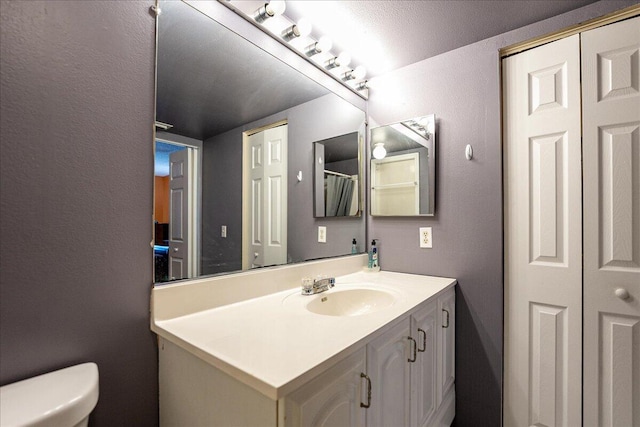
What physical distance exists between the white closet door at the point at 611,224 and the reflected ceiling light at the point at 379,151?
3.21ft

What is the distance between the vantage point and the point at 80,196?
0.80m

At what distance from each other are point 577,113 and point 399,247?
1.08 metres

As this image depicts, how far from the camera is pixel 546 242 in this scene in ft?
4.58

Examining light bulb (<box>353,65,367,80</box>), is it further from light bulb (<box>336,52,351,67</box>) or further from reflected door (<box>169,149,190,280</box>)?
reflected door (<box>169,149,190,280</box>)

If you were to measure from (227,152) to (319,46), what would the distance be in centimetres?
78

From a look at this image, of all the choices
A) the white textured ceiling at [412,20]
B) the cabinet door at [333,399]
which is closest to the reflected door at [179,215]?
the cabinet door at [333,399]

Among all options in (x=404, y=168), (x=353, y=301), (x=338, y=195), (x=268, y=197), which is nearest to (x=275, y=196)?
(x=268, y=197)

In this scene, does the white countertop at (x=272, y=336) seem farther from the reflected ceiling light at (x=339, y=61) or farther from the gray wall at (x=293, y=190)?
the reflected ceiling light at (x=339, y=61)

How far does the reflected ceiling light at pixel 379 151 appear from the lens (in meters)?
1.88

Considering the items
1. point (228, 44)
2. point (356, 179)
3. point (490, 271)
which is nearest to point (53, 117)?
point (228, 44)

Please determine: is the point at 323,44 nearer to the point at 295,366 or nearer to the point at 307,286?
the point at 307,286

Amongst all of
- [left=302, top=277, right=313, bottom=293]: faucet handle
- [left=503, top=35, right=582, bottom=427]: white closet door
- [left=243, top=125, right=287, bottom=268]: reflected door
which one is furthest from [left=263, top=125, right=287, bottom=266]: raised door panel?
[left=503, top=35, right=582, bottom=427]: white closet door

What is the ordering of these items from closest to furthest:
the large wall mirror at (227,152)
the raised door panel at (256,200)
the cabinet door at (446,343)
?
the large wall mirror at (227,152) < the raised door panel at (256,200) < the cabinet door at (446,343)

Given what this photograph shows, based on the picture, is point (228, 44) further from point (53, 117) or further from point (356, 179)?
point (356, 179)
